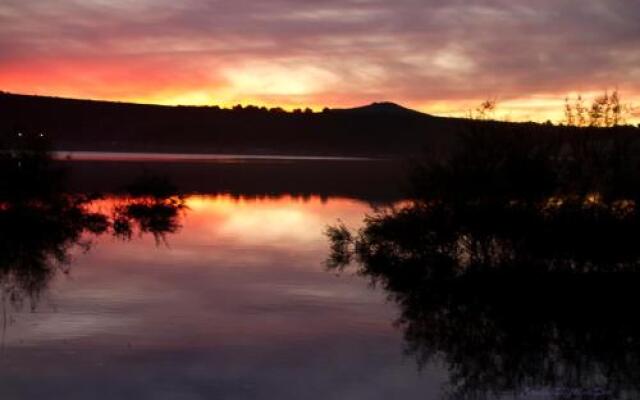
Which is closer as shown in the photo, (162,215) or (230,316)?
(230,316)

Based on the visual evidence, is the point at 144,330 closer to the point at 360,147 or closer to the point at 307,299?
the point at 307,299

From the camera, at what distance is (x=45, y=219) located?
30156 mm

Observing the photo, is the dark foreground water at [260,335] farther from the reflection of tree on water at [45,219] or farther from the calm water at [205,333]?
the reflection of tree on water at [45,219]

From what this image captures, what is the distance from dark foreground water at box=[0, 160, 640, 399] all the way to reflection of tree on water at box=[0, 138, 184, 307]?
0.19 m

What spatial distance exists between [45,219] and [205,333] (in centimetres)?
1793

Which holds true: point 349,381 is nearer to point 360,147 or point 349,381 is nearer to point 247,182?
point 247,182

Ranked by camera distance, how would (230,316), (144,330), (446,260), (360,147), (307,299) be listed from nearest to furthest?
(144,330)
(230,316)
(307,299)
(446,260)
(360,147)

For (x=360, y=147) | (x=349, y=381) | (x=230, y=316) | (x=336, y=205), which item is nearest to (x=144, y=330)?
(x=230, y=316)

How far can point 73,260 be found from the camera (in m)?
22.6

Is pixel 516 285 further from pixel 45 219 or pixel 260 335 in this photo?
pixel 45 219

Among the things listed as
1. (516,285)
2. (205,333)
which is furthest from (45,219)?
(516,285)

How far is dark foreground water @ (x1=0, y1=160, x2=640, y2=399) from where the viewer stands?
11.1 metres

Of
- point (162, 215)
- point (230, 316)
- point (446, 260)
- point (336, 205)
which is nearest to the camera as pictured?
point (230, 316)

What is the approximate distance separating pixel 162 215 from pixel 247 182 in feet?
109
